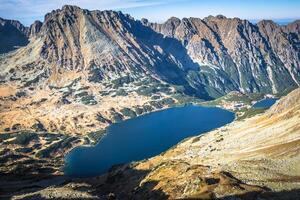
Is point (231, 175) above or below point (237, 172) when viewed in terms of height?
above

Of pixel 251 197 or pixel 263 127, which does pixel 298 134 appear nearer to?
pixel 263 127

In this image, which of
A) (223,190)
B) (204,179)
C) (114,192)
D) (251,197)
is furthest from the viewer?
(114,192)

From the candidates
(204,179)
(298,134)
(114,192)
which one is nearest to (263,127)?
(298,134)

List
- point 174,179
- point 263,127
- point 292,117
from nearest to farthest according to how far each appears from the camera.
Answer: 1. point 174,179
2. point 292,117
3. point 263,127

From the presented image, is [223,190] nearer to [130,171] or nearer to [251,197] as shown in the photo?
[251,197]

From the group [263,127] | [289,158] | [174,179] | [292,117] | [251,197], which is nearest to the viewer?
[251,197]

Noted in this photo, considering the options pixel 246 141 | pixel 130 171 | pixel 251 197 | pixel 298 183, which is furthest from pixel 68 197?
pixel 246 141

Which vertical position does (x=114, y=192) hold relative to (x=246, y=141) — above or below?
below

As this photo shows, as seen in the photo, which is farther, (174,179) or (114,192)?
(114,192)

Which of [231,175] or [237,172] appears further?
[237,172]
